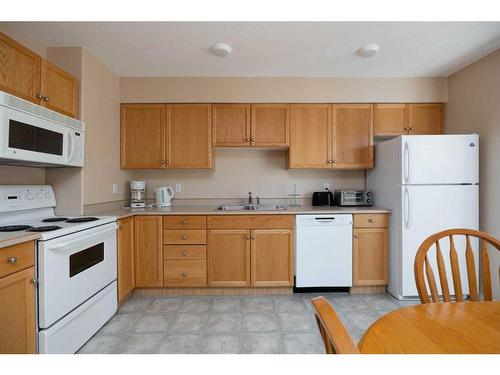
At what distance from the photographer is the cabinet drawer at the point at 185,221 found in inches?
99.5

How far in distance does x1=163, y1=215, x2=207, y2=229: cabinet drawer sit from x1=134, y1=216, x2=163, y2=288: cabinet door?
11 centimetres

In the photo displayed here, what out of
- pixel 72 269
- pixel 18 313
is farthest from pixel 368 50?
pixel 18 313

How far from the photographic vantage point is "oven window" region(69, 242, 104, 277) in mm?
1640

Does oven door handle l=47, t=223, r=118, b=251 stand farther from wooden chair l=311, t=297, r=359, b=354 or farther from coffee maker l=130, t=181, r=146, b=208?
wooden chair l=311, t=297, r=359, b=354

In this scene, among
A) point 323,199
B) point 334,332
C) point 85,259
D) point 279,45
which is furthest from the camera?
point 323,199

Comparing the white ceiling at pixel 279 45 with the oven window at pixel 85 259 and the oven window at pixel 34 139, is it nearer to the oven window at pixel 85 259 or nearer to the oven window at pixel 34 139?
the oven window at pixel 34 139

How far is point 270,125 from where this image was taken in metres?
2.86

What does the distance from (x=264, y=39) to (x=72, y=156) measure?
1.85 metres

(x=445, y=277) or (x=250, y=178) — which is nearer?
(x=445, y=277)

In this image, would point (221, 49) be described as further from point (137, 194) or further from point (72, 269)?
point (72, 269)

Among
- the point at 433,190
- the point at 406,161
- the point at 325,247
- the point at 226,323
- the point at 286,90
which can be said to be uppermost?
the point at 286,90

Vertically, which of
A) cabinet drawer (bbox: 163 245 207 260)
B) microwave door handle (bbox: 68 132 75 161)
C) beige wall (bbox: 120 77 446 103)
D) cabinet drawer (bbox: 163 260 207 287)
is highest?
beige wall (bbox: 120 77 446 103)

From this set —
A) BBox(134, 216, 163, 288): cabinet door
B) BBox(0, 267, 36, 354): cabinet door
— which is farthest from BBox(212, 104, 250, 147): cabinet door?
BBox(0, 267, 36, 354): cabinet door

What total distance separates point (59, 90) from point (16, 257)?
54.2 inches
